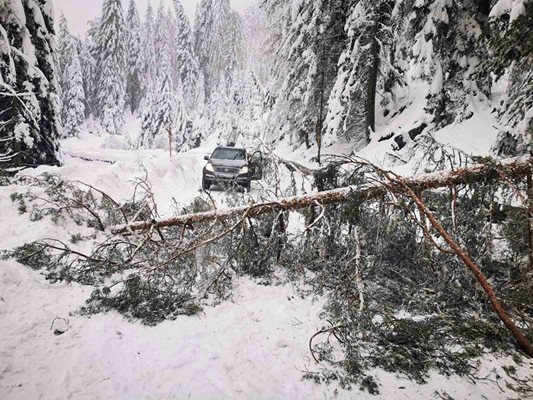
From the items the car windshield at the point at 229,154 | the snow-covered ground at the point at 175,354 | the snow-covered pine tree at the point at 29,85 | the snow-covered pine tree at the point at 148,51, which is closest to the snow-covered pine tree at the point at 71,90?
the snow-covered pine tree at the point at 148,51

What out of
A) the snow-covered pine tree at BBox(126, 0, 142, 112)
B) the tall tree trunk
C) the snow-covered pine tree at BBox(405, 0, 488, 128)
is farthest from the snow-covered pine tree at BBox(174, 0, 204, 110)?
the snow-covered pine tree at BBox(405, 0, 488, 128)

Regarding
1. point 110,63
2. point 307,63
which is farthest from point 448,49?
point 110,63

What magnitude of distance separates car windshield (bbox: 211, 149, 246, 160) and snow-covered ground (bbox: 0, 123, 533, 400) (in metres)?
8.55

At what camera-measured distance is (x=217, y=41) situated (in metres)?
44.1

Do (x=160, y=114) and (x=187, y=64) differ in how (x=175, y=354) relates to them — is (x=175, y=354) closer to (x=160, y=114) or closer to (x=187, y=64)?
(x=160, y=114)

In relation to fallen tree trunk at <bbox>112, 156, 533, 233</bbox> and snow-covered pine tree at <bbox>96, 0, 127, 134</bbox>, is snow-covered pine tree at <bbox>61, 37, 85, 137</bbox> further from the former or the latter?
fallen tree trunk at <bbox>112, 156, 533, 233</bbox>

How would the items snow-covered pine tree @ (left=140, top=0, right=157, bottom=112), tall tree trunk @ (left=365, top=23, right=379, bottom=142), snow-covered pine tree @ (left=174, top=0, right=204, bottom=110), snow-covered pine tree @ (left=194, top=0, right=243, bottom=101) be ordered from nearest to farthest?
tall tree trunk @ (left=365, top=23, right=379, bottom=142) < snow-covered pine tree @ (left=194, top=0, right=243, bottom=101) < snow-covered pine tree @ (left=174, top=0, right=204, bottom=110) < snow-covered pine tree @ (left=140, top=0, right=157, bottom=112)

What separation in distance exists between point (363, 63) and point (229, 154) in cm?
699

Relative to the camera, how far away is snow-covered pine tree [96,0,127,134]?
46219 millimetres

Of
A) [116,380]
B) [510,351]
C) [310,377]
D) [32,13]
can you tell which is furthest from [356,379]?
[32,13]

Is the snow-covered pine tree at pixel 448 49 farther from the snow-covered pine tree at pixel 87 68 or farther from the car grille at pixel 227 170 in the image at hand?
the snow-covered pine tree at pixel 87 68

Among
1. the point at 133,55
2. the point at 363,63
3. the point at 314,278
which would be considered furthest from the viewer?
the point at 133,55

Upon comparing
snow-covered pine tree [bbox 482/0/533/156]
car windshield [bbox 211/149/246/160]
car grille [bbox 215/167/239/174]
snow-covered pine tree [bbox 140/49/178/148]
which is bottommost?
snow-covered pine tree [bbox 140/49/178/148]

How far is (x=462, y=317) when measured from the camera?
3572 mm
